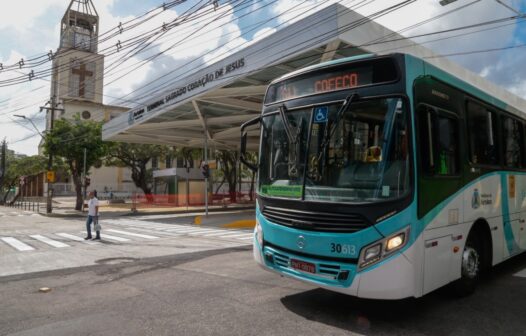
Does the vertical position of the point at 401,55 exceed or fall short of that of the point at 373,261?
it exceeds it

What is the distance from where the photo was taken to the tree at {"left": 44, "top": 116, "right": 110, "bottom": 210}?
96.7 ft

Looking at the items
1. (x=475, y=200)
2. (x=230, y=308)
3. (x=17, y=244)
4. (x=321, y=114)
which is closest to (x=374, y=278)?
(x=230, y=308)

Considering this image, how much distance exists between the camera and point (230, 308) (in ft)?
17.7

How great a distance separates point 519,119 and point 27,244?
14169mm

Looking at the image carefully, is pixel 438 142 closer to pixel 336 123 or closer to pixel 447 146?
pixel 447 146

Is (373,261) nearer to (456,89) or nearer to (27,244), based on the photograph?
(456,89)

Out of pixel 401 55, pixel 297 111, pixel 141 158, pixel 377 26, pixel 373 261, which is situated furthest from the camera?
pixel 141 158

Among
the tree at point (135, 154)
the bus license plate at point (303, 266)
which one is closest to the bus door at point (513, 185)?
the bus license plate at point (303, 266)

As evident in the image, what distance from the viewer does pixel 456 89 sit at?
19.0ft

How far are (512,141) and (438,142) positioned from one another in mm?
3283

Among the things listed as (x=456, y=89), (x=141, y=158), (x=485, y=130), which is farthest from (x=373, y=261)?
(x=141, y=158)

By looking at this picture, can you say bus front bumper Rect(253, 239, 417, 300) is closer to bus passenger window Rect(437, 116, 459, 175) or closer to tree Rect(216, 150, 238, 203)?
bus passenger window Rect(437, 116, 459, 175)

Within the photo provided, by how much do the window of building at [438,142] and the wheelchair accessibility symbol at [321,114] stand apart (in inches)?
44.6

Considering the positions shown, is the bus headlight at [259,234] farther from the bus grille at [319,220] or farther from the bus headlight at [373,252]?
the bus headlight at [373,252]
